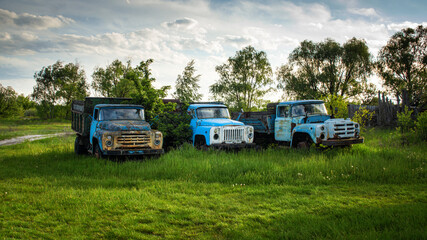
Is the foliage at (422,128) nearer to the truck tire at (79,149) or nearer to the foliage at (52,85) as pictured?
the truck tire at (79,149)

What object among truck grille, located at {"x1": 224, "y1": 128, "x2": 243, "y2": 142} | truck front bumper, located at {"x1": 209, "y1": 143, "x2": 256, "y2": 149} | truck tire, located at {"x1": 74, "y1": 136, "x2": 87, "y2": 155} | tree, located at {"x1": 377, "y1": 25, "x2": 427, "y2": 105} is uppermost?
tree, located at {"x1": 377, "y1": 25, "x2": 427, "y2": 105}

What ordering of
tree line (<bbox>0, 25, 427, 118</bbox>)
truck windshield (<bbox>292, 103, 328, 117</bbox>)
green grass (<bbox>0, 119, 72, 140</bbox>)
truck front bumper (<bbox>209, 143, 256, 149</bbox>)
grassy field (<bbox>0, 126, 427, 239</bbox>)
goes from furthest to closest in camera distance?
tree line (<bbox>0, 25, 427, 118</bbox>) → green grass (<bbox>0, 119, 72, 140</bbox>) → truck windshield (<bbox>292, 103, 328, 117</bbox>) → truck front bumper (<bbox>209, 143, 256, 149</bbox>) → grassy field (<bbox>0, 126, 427, 239</bbox>)

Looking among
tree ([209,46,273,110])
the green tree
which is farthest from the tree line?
the green tree

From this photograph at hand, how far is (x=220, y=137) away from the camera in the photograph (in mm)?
12070

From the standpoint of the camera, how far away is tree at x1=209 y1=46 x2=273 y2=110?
4541 cm

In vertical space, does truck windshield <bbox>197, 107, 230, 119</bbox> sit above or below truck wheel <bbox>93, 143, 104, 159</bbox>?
above

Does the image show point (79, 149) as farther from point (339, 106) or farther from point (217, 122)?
point (339, 106)

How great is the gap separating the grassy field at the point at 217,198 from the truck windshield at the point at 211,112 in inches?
110

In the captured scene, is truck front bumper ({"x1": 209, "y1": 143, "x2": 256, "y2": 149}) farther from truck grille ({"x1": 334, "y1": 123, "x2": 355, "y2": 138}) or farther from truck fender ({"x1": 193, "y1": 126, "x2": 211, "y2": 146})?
truck grille ({"x1": 334, "y1": 123, "x2": 355, "y2": 138})

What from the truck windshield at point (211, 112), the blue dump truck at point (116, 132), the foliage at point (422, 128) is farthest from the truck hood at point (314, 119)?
the blue dump truck at point (116, 132)

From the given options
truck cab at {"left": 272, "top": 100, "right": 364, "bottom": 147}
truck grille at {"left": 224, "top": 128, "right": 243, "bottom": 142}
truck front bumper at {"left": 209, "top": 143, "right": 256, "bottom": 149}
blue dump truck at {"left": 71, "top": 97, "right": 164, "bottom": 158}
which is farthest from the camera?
truck grille at {"left": 224, "top": 128, "right": 243, "bottom": 142}

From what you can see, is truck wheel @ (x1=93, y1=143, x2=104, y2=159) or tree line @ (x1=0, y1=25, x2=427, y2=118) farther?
tree line @ (x1=0, y1=25, x2=427, y2=118)

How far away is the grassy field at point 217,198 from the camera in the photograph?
4.86 meters

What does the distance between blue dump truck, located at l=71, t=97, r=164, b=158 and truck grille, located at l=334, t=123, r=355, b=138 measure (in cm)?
649
